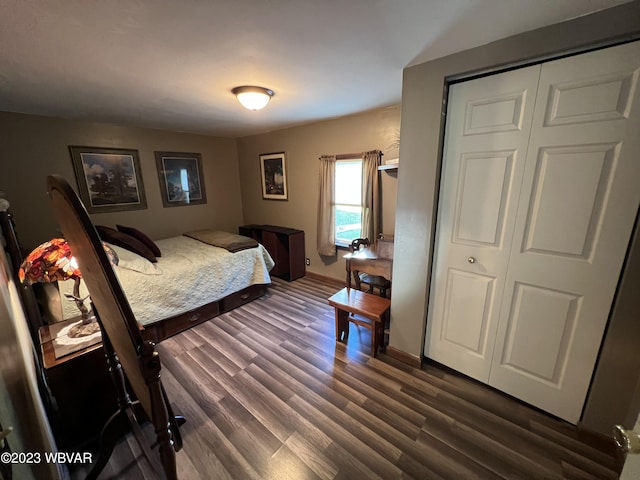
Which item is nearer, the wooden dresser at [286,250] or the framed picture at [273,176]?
the wooden dresser at [286,250]

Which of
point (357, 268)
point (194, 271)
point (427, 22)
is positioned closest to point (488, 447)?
point (357, 268)

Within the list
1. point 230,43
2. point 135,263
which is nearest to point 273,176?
point 135,263

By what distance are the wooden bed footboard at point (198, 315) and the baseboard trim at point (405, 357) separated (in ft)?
6.06

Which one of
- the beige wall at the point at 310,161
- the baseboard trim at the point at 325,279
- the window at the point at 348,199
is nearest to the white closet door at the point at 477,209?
the beige wall at the point at 310,161

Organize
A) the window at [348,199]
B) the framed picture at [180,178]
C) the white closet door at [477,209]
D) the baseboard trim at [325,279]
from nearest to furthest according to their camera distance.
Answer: the white closet door at [477,209] < the window at [348,199] < the baseboard trim at [325,279] < the framed picture at [180,178]

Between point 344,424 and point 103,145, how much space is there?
13.9 feet

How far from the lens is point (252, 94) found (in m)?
2.08

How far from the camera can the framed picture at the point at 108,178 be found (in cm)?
313

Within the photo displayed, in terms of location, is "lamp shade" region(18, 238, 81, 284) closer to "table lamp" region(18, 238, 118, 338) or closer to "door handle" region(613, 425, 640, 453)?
"table lamp" region(18, 238, 118, 338)

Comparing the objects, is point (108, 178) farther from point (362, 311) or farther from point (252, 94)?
point (362, 311)

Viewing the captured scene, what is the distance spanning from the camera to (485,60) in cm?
142

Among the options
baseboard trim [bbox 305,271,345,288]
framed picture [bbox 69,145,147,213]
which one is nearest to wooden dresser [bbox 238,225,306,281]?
baseboard trim [bbox 305,271,345,288]

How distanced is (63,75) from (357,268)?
9.06ft

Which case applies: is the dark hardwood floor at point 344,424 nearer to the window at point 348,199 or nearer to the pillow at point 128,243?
the pillow at point 128,243
